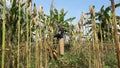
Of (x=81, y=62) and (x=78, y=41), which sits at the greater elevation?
(x=78, y=41)

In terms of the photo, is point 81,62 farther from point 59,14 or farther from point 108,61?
point 59,14

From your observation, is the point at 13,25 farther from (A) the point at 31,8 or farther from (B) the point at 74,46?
(A) the point at 31,8

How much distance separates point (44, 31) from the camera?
610cm

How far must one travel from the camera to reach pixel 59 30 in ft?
35.3

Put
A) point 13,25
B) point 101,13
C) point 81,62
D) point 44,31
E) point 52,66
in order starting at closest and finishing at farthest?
point 44,31 → point 52,66 → point 81,62 → point 13,25 → point 101,13

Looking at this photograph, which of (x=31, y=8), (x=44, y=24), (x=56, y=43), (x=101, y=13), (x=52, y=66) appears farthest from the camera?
(x=101, y=13)

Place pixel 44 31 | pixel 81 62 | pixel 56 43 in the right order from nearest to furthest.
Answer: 1. pixel 44 31
2. pixel 81 62
3. pixel 56 43

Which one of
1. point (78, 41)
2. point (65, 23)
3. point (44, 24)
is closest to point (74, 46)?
point (78, 41)

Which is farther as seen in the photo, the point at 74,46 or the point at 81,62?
the point at 74,46

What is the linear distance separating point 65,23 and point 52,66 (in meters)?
10.7

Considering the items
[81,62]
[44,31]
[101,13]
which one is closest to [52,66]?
[81,62]

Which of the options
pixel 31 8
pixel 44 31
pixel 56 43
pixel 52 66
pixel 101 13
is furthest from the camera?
pixel 101 13

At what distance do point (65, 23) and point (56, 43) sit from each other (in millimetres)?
7003

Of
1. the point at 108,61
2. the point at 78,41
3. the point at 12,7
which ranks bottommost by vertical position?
the point at 108,61
